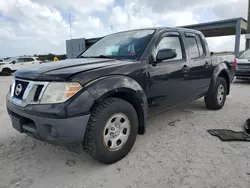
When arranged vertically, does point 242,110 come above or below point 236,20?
below

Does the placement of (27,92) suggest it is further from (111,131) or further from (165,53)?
(165,53)

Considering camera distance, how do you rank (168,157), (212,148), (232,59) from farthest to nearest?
(232,59) < (212,148) < (168,157)

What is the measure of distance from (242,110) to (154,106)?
9.08 feet

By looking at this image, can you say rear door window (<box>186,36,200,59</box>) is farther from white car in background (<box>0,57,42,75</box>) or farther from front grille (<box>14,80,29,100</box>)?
white car in background (<box>0,57,42,75</box>)

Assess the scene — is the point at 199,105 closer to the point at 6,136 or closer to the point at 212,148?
the point at 212,148

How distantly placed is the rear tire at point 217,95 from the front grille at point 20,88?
369cm

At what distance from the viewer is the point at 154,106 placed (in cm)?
319

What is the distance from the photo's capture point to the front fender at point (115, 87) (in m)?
2.28

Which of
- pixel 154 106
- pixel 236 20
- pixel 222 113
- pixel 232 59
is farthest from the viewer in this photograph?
pixel 236 20

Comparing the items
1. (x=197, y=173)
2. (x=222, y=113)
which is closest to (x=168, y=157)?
(x=197, y=173)

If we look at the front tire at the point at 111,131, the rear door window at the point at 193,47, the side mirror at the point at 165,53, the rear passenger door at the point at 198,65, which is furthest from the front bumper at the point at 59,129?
the rear door window at the point at 193,47

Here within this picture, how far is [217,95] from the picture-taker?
15.4 feet

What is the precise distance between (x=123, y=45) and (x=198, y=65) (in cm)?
158

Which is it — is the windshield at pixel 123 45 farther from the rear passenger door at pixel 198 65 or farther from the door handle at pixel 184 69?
the rear passenger door at pixel 198 65
